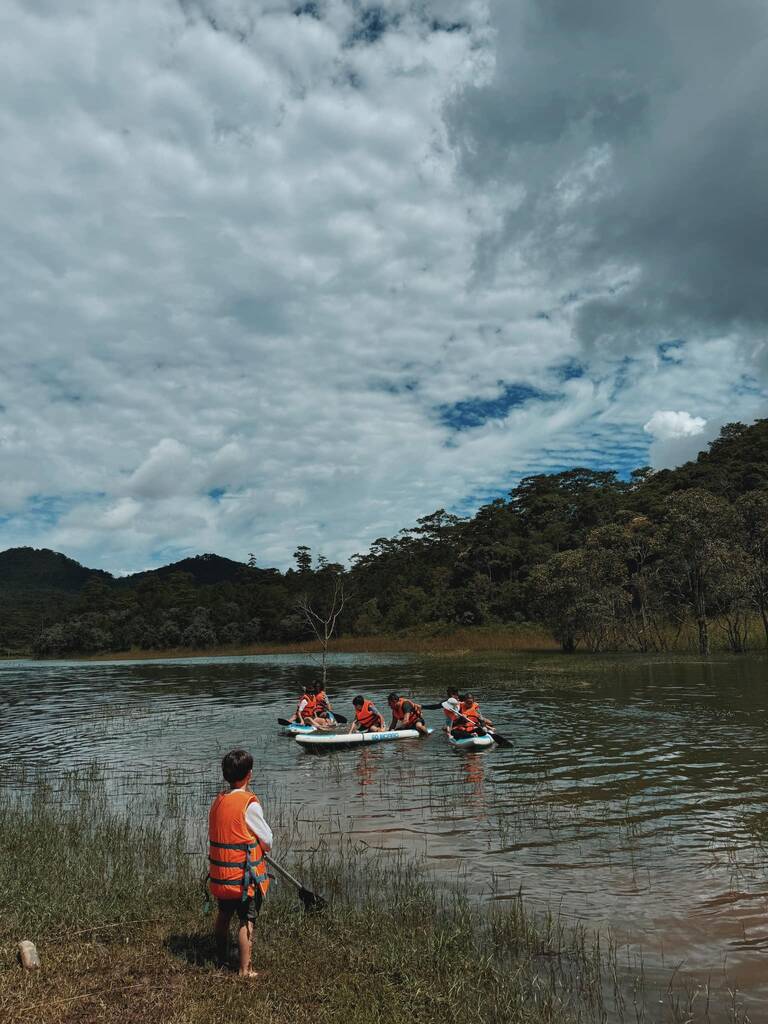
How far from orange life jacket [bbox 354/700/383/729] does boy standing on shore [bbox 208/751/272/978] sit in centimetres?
1393

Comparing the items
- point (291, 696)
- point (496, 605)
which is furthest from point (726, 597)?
point (496, 605)

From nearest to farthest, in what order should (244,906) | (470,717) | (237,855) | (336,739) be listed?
(244,906), (237,855), (336,739), (470,717)

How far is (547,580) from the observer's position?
60.2 metres

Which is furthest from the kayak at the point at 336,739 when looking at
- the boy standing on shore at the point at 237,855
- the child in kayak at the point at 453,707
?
the boy standing on shore at the point at 237,855

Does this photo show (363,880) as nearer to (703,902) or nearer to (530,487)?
(703,902)

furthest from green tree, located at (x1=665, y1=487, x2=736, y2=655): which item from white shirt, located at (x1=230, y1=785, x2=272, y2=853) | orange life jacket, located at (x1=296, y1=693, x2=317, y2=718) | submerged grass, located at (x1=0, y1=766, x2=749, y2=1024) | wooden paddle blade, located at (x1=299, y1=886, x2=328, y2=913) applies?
white shirt, located at (x1=230, y1=785, x2=272, y2=853)

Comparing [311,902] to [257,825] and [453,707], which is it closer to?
[257,825]

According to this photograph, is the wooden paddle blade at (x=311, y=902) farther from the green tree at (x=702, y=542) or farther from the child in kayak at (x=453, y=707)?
the green tree at (x=702, y=542)

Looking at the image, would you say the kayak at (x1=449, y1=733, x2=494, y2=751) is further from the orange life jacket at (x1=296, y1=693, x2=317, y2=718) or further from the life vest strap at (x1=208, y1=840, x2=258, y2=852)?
the life vest strap at (x1=208, y1=840, x2=258, y2=852)

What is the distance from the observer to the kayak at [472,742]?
1895 centimetres

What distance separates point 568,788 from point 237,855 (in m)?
9.20

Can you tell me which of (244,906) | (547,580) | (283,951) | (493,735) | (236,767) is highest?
(547,580)

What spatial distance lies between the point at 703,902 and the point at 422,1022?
4451mm

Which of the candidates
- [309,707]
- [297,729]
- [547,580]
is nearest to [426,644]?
[547,580]
